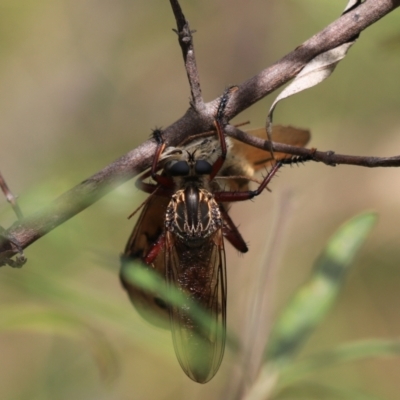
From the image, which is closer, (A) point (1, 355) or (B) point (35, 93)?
(A) point (1, 355)

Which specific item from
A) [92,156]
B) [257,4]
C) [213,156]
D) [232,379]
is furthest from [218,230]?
[257,4]

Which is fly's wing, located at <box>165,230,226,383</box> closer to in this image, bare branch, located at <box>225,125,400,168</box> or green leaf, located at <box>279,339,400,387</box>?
green leaf, located at <box>279,339,400,387</box>

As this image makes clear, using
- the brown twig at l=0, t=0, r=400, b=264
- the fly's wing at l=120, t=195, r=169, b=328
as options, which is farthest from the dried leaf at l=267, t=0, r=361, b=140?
the fly's wing at l=120, t=195, r=169, b=328

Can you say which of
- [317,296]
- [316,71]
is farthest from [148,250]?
[316,71]

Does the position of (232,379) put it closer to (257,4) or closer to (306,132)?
(306,132)

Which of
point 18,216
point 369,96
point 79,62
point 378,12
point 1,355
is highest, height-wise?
point 378,12

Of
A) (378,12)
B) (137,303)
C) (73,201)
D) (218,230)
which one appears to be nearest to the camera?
(73,201)
